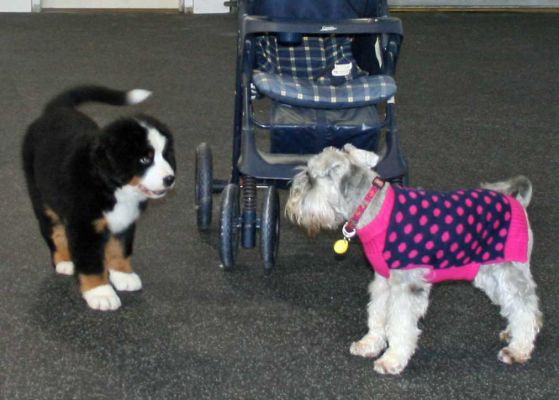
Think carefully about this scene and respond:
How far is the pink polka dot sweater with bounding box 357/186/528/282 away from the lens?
2285mm

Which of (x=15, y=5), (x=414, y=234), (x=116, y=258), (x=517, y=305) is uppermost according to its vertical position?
(x=414, y=234)

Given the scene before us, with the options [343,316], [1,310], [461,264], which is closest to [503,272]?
[461,264]

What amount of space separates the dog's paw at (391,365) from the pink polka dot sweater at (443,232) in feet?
0.77

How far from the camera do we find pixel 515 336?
2.42 m

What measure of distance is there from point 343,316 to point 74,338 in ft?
2.76

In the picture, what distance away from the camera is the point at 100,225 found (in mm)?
2516

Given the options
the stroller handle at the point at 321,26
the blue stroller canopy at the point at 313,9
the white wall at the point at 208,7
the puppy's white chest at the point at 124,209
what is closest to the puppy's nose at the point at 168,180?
the puppy's white chest at the point at 124,209

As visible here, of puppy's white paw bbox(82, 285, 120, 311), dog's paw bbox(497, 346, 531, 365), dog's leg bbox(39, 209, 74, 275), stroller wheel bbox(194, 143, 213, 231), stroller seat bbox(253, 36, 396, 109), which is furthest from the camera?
stroller seat bbox(253, 36, 396, 109)

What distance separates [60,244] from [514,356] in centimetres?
152

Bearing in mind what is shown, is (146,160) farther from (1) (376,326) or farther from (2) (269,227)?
(1) (376,326)

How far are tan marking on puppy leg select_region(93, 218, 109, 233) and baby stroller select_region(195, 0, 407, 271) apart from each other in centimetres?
42

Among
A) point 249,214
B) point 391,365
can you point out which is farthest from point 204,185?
point 391,365

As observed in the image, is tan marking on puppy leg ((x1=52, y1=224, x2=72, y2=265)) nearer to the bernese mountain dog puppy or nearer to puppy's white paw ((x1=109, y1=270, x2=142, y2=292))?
the bernese mountain dog puppy

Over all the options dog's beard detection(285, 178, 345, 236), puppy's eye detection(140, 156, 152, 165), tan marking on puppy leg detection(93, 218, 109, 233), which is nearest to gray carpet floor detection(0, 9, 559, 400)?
tan marking on puppy leg detection(93, 218, 109, 233)
